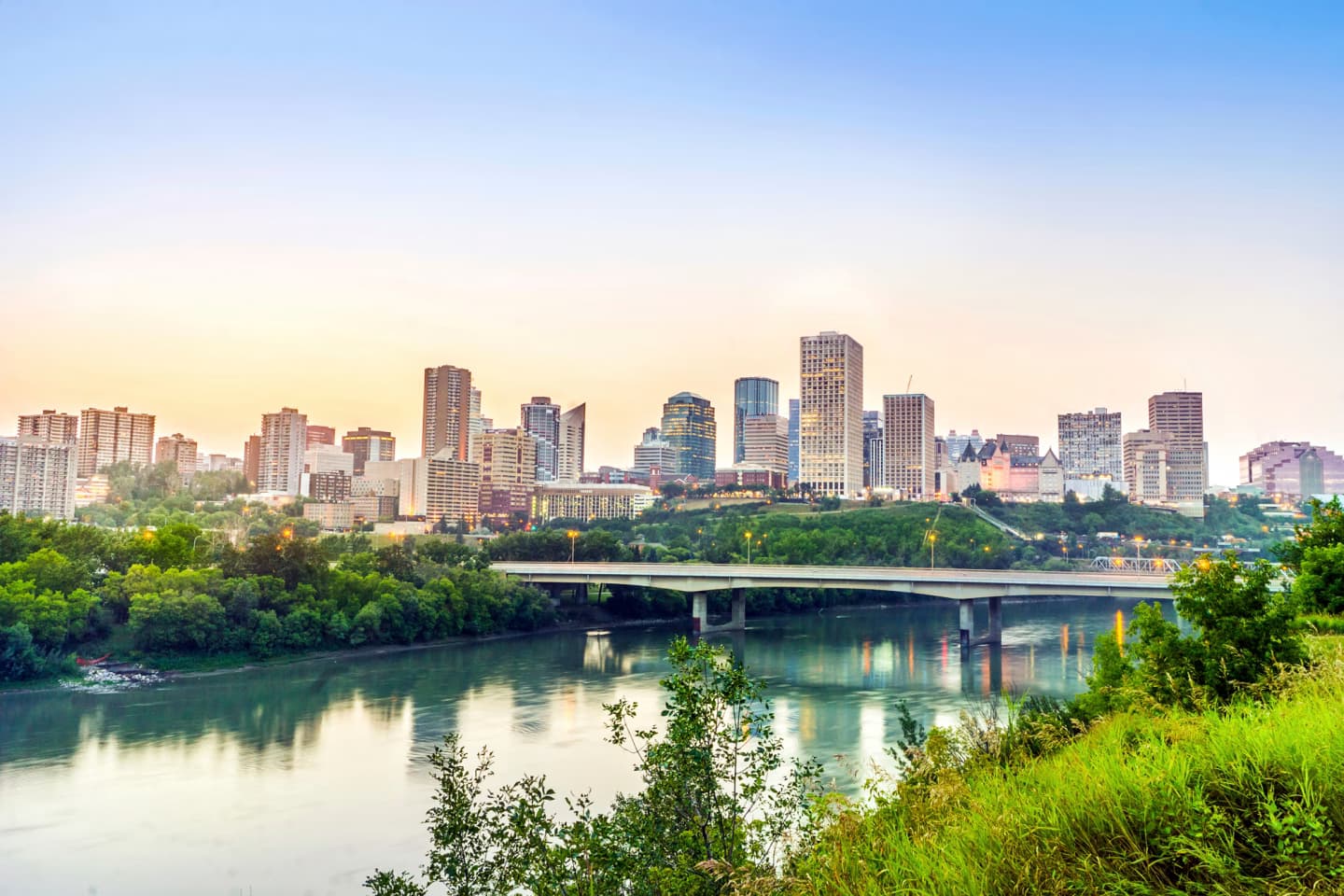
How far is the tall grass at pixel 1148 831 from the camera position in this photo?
13.0ft

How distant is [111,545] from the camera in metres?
54.4

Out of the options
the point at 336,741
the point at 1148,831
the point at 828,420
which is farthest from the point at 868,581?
the point at 828,420

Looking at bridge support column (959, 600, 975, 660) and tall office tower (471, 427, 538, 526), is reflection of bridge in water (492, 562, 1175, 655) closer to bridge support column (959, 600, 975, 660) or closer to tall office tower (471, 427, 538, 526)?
bridge support column (959, 600, 975, 660)

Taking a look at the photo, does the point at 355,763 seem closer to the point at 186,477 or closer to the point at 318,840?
the point at 318,840

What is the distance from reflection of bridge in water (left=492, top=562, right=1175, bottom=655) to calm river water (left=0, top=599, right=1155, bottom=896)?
129 inches

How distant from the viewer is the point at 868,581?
5622cm

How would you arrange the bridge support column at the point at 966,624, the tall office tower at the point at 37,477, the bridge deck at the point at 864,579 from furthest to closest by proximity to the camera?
the tall office tower at the point at 37,477 → the bridge deck at the point at 864,579 → the bridge support column at the point at 966,624

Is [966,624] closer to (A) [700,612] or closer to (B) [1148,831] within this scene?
(A) [700,612]

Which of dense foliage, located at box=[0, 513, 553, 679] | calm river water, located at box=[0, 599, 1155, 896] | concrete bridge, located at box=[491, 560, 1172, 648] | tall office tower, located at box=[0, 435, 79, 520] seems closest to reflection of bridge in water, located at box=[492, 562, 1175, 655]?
concrete bridge, located at box=[491, 560, 1172, 648]

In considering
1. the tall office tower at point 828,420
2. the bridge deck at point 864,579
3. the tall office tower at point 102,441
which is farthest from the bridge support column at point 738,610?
the tall office tower at point 102,441

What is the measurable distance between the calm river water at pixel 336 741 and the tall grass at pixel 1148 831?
414 cm

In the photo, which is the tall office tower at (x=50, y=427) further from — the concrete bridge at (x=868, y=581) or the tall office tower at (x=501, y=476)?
the concrete bridge at (x=868, y=581)

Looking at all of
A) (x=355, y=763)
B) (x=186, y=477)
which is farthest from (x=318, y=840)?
(x=186, y=477)

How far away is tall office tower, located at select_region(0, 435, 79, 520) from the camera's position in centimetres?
12550
